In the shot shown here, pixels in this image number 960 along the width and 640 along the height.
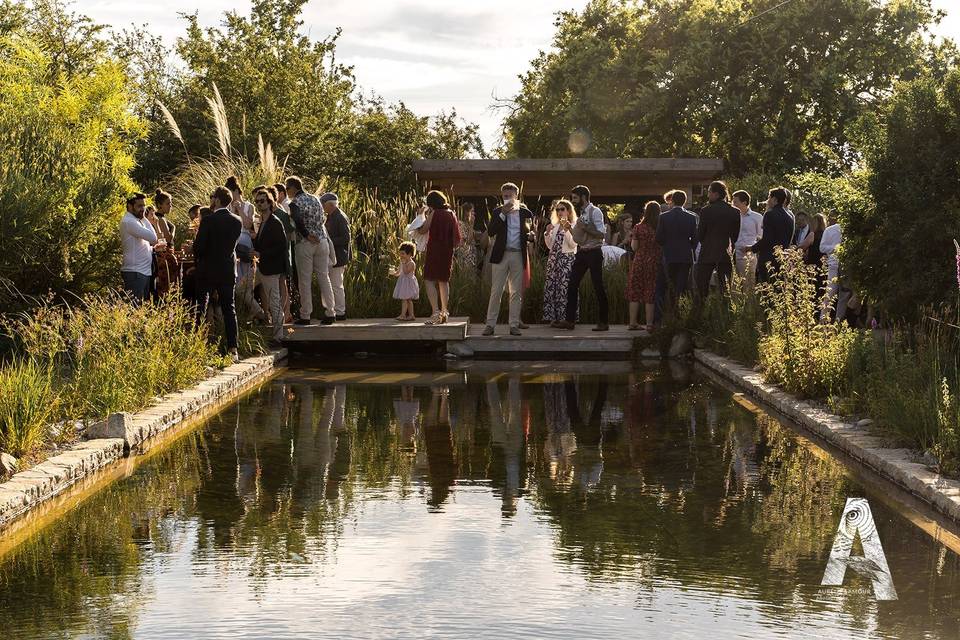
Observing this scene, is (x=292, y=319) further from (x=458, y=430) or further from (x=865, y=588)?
(x=865, y=588)

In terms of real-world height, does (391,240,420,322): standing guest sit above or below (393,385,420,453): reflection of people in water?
above

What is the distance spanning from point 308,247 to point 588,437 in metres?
7.90

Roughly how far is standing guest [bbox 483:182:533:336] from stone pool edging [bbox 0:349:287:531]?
458 centimetres

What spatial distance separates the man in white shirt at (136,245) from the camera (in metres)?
15.0

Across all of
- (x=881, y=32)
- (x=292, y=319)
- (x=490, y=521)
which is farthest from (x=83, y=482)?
(x=881, y=32)

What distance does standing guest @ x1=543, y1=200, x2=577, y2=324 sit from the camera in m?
19.1

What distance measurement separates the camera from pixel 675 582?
6309mm

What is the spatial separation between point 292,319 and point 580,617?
13.6 m

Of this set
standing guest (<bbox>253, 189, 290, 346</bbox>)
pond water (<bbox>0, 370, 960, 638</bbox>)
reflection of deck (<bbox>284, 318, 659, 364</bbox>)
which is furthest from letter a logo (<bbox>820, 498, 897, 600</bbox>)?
reflection of deck (<bbox>284, 318, 659, 364</bbox>)

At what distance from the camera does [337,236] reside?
18.6 metres

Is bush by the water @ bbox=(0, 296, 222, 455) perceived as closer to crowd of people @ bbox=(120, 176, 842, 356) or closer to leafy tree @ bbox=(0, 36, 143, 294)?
leafy tree @ bbox=(0, 36, 143, 294)

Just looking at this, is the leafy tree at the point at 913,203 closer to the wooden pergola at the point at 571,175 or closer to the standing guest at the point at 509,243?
the standing guest at the point at 509,243

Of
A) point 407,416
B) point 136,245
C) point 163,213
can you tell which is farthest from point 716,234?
point 136,245

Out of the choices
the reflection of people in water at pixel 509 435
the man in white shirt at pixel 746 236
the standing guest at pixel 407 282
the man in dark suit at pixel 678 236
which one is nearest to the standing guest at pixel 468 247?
the standing guest at pixel 407 282
